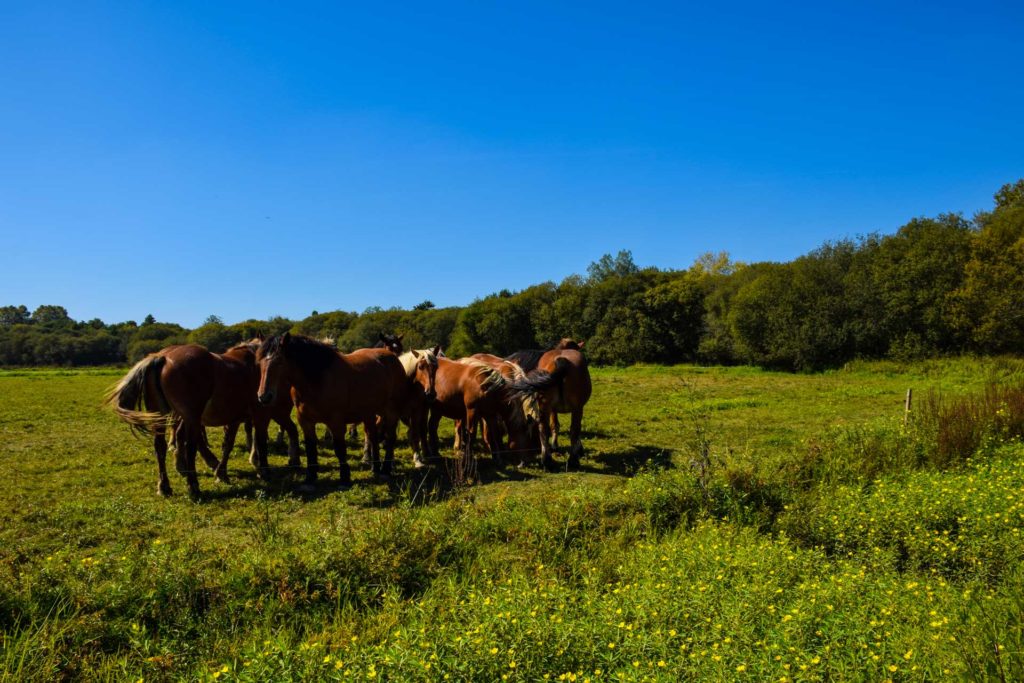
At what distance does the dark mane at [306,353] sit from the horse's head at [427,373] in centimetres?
183

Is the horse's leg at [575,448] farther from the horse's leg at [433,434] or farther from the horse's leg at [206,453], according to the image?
the horse's leg at [206,453]

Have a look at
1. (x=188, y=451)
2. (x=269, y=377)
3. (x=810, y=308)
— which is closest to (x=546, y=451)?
(x=269, y=377)

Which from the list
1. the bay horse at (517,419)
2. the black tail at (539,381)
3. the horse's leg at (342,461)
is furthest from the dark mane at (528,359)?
the horse's leg at (342,461)

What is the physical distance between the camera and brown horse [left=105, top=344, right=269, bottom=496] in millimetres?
7336

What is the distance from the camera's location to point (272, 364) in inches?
294

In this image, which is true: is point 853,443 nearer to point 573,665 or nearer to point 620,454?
point 620,454

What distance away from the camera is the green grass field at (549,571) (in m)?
3.28

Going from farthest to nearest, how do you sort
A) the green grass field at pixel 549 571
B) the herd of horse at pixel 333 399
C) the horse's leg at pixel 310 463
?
the horse's leg at pixel 310 463 → the herd of horse at pixel 333 399 → the green grass field at pixel 549 571

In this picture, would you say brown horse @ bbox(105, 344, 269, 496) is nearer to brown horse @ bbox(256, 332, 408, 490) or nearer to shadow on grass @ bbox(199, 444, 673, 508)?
shadow on grass @ bbox(199, 444, 673, 508)

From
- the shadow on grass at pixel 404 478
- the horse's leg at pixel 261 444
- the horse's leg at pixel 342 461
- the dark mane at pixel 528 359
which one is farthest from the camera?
the dark mane at pixel 528 359

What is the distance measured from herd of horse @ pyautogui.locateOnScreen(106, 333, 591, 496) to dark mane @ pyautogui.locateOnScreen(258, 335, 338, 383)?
14 millimetres

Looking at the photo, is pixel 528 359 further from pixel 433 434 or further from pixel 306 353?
pixel 306 353

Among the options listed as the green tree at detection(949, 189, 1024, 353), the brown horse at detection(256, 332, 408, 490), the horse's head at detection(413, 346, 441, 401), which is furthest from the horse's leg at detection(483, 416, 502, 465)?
the green tree at detection(949, 189, 1024, 353)

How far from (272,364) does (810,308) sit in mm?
29980
